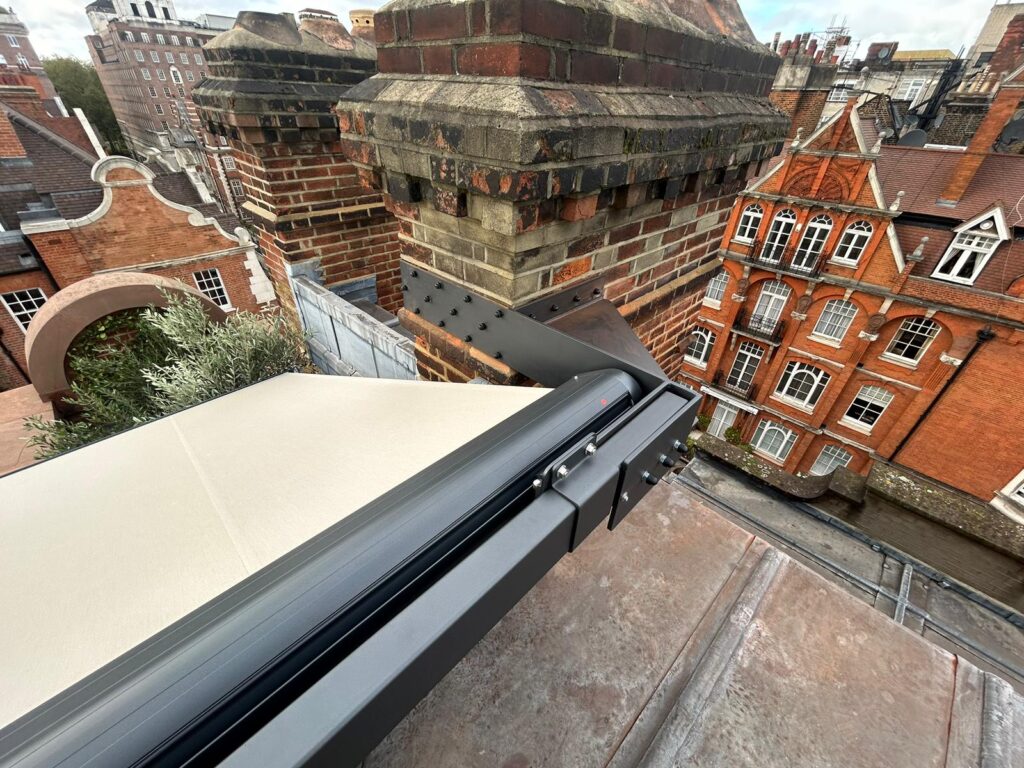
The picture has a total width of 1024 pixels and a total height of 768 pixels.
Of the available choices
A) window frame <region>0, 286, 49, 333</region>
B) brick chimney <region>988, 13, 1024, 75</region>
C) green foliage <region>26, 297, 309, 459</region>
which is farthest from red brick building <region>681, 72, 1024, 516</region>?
window frame <region>0, 286, 49, 333</region>

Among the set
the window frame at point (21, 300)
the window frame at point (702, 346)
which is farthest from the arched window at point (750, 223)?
the window frame at point (21, 300)

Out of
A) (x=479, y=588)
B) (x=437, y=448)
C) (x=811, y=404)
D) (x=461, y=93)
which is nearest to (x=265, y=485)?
(x=437, y=448)

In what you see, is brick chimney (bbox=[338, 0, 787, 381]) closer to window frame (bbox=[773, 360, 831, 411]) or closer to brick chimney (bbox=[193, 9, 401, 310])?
brick chimney (bbox=[193, 9, 401, 310])

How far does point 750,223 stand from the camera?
1406 cm

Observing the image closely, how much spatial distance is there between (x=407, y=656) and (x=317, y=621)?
0.52 feet

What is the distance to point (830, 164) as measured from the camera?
39.2 feet

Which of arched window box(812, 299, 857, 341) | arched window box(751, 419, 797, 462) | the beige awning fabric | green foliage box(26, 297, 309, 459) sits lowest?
arched window box(751, 419, 797, 462)

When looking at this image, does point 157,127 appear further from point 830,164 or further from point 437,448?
point 437,448

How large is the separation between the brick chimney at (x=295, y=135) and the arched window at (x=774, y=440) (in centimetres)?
1635

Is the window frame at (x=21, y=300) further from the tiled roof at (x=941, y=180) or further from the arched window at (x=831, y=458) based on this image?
the arched window at (x=831, y=458)

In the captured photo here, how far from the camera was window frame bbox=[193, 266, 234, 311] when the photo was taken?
12.5 m

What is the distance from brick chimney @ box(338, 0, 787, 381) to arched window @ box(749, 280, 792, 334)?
1401 cm

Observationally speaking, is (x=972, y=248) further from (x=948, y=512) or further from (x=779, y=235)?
(x=948, y=512)

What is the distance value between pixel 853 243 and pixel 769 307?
2.90 metres
